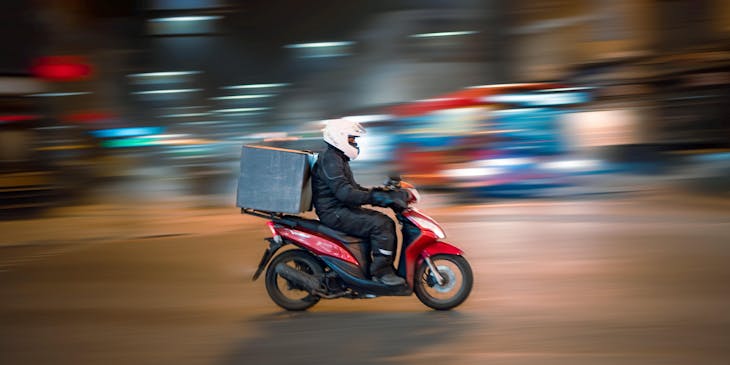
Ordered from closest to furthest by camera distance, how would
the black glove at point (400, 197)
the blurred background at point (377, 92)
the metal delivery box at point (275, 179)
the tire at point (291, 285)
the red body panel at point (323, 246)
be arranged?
1. the black glove at point (400, 197)
2. the metal delivery box at point (275, 179)
3. the red body panel at point (323, 246)
4. the tire at point (291, 285)
5. the blurred background at point (377, 92)

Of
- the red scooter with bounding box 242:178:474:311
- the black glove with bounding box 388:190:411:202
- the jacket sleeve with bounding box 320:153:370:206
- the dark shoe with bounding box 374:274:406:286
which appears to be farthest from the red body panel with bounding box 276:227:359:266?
the black glove with bounding box 388:190:411:202

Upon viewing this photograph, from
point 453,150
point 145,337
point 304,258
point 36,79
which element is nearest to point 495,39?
point 453,150

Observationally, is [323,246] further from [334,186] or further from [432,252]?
[432,252]

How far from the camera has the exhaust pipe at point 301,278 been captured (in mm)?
6062

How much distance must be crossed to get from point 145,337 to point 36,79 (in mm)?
8767

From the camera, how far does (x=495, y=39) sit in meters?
15.3

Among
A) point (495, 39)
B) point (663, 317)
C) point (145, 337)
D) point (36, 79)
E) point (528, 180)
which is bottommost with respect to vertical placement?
point (145, 337)

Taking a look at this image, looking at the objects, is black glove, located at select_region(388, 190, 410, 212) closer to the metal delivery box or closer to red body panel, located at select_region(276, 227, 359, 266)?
red body panel, located at select_region(276, 227, 359, 266)

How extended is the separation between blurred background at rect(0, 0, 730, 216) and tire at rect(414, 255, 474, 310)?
5899 mm

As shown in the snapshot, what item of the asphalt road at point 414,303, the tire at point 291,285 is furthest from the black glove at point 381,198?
the asphalt road at point 414,303

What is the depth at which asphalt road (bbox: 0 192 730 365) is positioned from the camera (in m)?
5.14

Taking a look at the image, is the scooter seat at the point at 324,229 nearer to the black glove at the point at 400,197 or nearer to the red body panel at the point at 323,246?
the red body panel at the point at 323,246

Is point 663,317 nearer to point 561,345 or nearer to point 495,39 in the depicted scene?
point 561,345

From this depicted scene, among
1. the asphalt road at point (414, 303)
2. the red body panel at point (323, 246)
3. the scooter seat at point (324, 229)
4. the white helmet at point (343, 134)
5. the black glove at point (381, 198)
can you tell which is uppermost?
the white helmet at point (343, 134)
